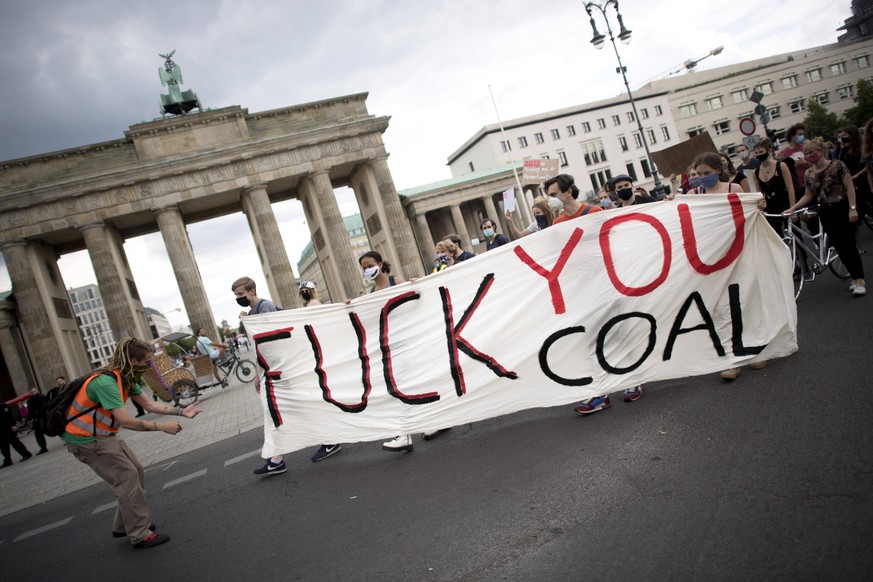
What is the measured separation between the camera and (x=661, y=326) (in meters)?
4.58

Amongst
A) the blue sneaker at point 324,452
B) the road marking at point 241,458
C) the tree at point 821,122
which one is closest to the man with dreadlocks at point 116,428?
the blue sneaker at point 324,452

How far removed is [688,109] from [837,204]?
2963 inches

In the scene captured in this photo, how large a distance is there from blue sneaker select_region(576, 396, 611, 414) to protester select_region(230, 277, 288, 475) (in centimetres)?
347

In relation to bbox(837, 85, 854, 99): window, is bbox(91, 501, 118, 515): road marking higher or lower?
lower

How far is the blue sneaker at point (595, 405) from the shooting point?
498cm

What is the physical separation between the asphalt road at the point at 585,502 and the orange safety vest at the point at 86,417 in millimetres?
Answer: 1163

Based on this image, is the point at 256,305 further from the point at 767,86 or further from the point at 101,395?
the point at 767,86

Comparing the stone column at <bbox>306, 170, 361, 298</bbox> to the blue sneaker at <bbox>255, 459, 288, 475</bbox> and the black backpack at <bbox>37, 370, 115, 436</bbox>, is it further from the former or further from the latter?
the black backpack at <bbox>37, 370, 115, 436</bbox>

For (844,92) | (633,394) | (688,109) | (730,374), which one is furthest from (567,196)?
(844,92)

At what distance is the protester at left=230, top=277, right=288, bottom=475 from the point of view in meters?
6.03

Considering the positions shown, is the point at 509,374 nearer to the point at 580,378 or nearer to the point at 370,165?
the point at 580,378

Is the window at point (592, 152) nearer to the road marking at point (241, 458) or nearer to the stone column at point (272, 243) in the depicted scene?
the stone column at point (272, 243)

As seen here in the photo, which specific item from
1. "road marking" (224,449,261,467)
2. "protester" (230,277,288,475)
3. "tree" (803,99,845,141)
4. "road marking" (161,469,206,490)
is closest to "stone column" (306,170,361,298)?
"road marking" (224,449,261,467)

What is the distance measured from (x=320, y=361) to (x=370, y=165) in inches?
1399
